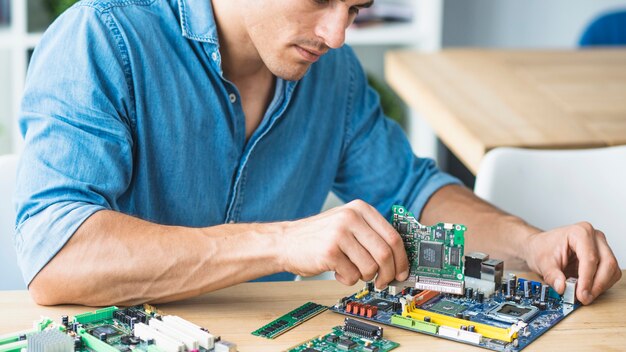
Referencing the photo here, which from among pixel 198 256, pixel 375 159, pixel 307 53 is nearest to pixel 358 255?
pixel 198 256

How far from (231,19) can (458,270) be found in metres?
0.67

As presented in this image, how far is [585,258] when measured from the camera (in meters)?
1.44

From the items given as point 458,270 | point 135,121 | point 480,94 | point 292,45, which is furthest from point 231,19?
point 480,94

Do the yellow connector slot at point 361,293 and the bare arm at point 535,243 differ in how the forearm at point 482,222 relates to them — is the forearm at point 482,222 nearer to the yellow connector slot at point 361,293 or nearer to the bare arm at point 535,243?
the bare arm at point 535,243

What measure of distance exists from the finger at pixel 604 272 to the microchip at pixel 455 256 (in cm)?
23

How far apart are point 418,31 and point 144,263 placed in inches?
103

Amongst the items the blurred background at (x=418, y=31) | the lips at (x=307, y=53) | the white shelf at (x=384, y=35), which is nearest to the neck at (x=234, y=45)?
the lips at (x=307, y=53)

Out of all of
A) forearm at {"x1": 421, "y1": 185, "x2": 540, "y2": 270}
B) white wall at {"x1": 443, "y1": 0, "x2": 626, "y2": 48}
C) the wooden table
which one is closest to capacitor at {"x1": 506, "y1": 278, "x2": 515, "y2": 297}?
forearm at {"x1": 421, "y1": 185, "x2": 540, "y2": 270}

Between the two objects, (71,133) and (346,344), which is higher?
(71,133)

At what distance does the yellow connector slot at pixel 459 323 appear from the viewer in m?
1.21

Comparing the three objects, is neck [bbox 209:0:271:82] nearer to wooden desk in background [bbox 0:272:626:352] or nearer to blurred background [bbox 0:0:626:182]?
wooden desk in background [bbox 0:272:626:352]

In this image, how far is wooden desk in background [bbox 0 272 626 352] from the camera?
1215mm

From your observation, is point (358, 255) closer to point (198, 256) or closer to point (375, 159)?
point (198, 256)

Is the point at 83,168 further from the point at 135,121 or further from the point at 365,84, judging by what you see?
the point at 365,84
